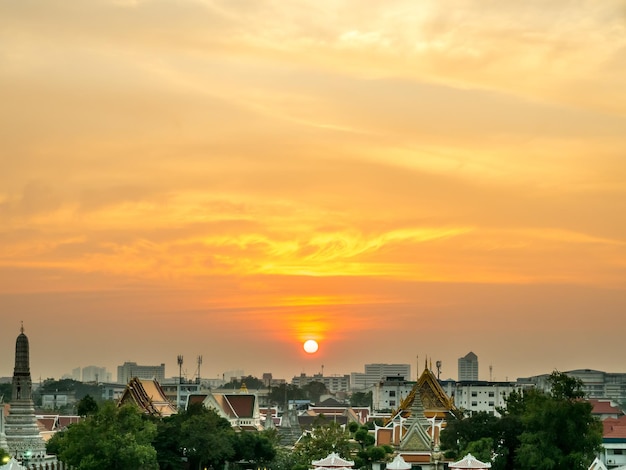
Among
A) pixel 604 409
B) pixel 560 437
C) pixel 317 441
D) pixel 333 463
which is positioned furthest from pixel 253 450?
pixel 604 409

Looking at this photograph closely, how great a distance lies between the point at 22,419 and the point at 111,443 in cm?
1910

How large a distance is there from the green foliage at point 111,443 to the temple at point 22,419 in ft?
37.4

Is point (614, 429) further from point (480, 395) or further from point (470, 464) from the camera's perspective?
point (480, 395)

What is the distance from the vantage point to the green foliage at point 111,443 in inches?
3004

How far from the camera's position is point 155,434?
82.7 m

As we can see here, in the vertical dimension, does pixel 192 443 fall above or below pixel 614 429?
below

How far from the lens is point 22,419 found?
93.6 meters

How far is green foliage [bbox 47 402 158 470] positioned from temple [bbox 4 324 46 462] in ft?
37.4

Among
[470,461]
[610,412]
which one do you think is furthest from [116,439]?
[610,412]

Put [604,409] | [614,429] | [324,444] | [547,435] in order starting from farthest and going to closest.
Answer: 1. [604,409]
2. [614,429]
3. [324,444]
4. [547,435]

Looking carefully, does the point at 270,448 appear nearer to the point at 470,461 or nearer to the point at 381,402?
the point at 470,461

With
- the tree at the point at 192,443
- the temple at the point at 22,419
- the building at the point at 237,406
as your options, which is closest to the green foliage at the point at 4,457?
the temple at the point at 22,419

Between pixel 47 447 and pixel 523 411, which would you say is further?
pixel 47 447

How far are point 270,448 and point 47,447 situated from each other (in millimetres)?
15648
